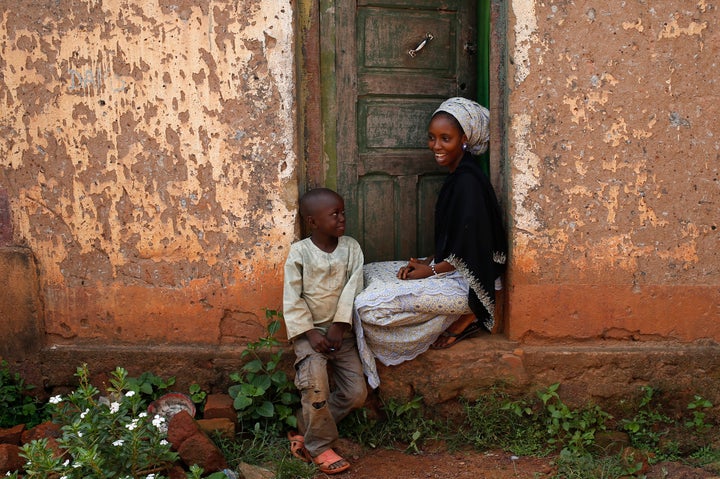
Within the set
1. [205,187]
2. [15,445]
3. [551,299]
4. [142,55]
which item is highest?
[142,55]

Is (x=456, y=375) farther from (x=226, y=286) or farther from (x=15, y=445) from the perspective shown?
(x=15, y=445)

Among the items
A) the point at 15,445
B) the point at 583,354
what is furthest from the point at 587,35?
the point at 15,445

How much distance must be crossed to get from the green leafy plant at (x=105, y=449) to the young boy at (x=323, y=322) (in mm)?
681

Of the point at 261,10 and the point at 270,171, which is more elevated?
the point at 261,10

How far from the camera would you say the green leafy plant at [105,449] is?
103 inches

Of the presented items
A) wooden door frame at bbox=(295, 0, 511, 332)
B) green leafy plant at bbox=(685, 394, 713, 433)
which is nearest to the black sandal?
wooden door frame at bbox=(295, 0, 511, 332)

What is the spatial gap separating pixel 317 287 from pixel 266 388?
56 centimetres

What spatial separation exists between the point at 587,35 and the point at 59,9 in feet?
8.36

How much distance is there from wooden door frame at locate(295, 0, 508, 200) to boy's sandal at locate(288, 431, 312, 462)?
1.23 meters

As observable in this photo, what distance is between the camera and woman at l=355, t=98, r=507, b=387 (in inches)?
131

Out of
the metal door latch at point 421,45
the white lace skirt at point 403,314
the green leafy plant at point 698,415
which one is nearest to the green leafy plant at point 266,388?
the white lace skirt at point 403,314

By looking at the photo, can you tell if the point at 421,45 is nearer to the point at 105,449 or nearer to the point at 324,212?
the point at 324,212

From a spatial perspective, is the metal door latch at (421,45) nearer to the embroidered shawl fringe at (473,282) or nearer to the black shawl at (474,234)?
the black shawl at (474,234)

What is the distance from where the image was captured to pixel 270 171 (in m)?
3.40
